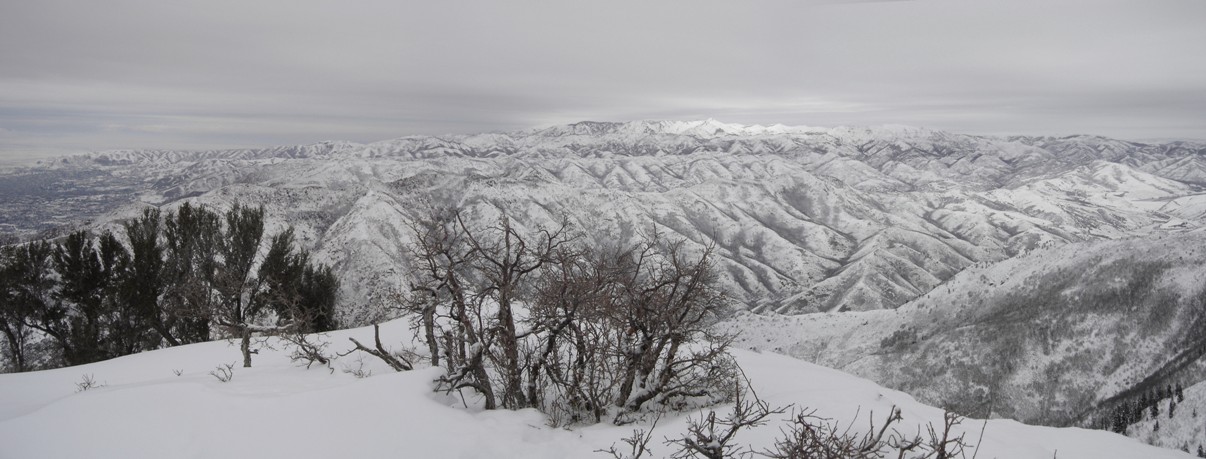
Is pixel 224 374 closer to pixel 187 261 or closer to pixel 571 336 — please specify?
pixel 571 336

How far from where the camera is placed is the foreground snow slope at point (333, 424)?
786cm

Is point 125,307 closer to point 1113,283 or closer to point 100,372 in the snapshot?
point 100,372

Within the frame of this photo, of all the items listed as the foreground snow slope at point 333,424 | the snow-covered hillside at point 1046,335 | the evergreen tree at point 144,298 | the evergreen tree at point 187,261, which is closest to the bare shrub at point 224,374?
the foreground snow slope at point 333,424

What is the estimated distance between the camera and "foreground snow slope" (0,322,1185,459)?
7855 millimetres

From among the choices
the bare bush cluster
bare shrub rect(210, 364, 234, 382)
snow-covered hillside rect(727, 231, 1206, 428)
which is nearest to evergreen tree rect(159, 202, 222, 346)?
bare shrub rect(210, 364, 234, 382)

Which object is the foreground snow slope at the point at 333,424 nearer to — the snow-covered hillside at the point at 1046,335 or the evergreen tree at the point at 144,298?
the evergreen tree at the point at 144,298

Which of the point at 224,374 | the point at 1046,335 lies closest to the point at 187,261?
the point at 224,374

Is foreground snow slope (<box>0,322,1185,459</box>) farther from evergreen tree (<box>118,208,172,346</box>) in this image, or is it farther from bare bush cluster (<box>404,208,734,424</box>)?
evergreen tree (<box>118,208,172,346</box>)

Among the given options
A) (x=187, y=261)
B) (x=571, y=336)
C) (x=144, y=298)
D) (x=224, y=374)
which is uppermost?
(x=571, y=336)

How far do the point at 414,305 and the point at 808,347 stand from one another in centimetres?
9862

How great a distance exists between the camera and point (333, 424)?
9102 mm

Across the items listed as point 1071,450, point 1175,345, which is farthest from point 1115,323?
point 1071,450

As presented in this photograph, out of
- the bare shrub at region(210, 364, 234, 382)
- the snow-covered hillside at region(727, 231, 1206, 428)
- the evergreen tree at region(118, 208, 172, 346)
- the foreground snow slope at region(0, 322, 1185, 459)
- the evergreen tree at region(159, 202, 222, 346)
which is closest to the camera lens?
the foreground snow slope at region(0, 322, 1185, 459)

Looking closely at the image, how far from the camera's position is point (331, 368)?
14234mm
